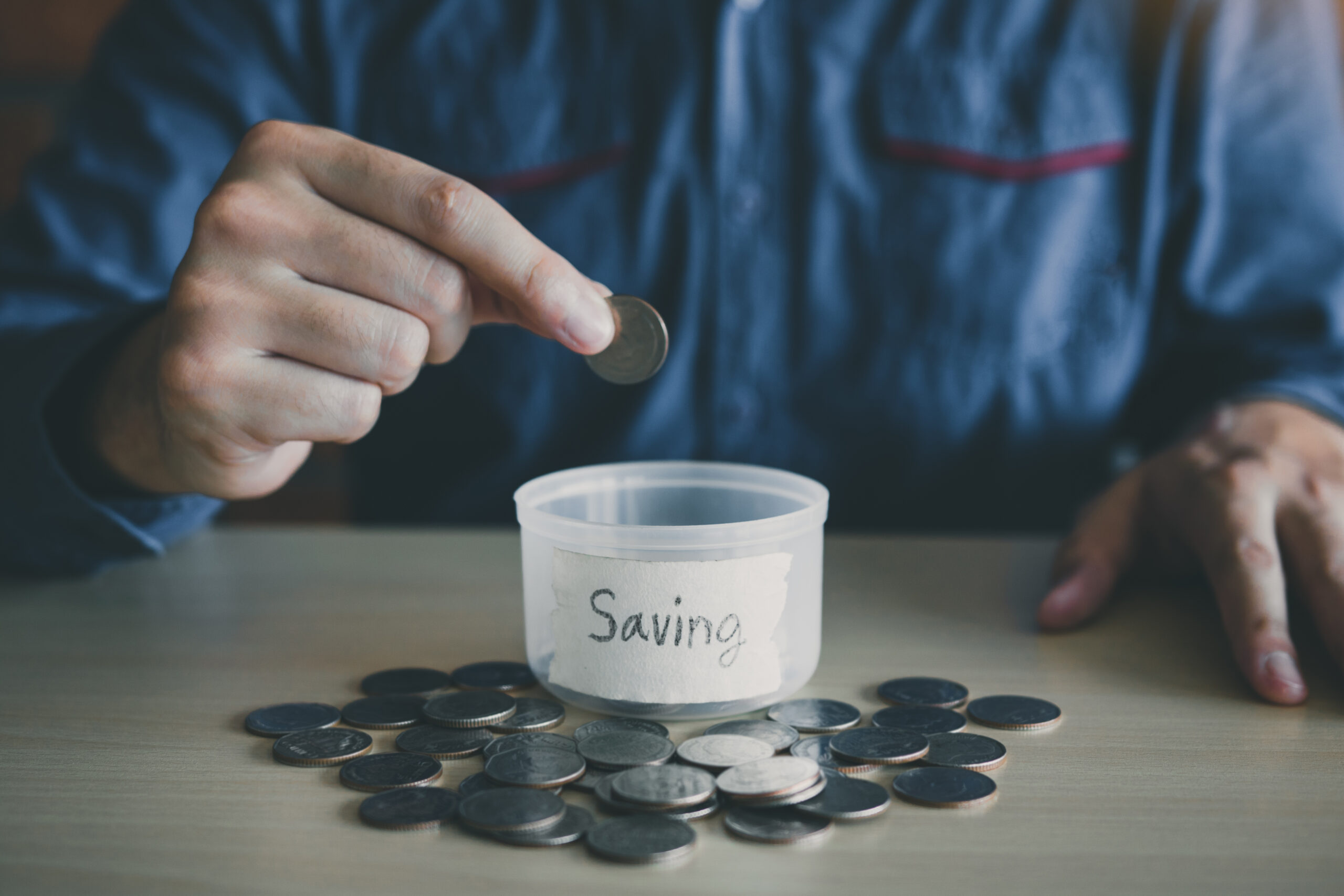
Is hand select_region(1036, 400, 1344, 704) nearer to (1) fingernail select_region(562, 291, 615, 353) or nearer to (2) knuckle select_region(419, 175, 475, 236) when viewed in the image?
(1) fingernail select_region(562, 291, 615, 353)

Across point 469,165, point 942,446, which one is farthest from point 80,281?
point 942,446

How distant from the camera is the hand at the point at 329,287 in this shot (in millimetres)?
598

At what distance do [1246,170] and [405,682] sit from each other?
108cm

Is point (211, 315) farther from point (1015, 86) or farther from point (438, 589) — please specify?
point (1015, 86)

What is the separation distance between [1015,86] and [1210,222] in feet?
0.88

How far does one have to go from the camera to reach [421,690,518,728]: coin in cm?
54

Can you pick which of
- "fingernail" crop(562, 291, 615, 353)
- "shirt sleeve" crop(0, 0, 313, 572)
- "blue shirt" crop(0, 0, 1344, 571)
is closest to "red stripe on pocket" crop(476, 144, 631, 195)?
"blue shirt" crop(0, 0, 1344, 571)

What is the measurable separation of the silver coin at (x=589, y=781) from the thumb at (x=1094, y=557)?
1.24ft

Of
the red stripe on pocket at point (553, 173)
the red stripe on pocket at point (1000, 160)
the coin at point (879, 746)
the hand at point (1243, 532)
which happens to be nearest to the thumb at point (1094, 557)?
the hand at point (1243, 532)

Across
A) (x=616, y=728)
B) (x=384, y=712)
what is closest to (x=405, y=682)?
(x=384, y=712)

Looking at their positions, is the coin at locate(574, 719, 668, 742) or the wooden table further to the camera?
the coin at locate(574, 719, 668, 742)

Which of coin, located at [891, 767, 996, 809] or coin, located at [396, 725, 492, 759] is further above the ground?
coin, located at [396, 725, 492, 759]

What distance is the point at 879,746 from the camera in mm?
504

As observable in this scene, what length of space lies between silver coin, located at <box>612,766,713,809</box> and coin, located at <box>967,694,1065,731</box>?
0.18 metres
